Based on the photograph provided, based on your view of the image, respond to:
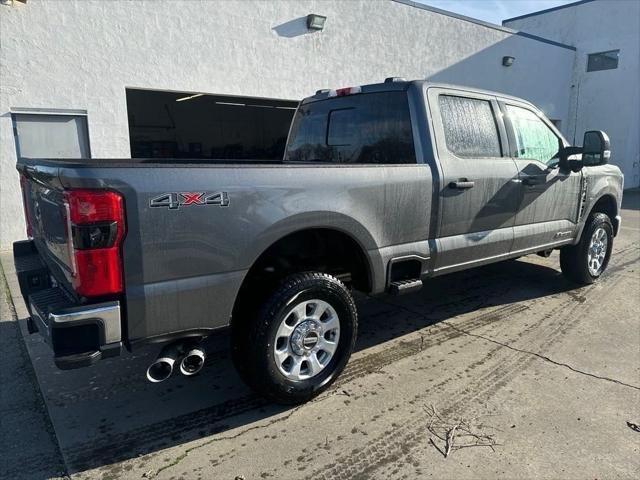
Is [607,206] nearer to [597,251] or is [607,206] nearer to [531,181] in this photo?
[597,251]

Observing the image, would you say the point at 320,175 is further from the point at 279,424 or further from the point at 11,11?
the point at 11,11

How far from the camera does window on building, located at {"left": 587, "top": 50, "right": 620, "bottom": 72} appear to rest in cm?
1788

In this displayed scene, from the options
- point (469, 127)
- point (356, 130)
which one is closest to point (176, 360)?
point (356, 130)

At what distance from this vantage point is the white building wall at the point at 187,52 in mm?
7172

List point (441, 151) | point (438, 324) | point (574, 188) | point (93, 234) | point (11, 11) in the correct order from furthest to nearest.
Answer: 1. point (11, 11)
2. point (574, 188)
3. point (438, 324)
4. point (441, 151)
5. point (93, 234)

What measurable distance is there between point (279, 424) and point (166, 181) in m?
1.64

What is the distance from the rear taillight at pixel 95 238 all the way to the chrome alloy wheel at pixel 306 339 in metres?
1.07

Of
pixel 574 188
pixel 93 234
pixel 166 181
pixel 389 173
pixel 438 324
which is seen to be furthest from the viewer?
pixel 574 188

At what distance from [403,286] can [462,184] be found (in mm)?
966

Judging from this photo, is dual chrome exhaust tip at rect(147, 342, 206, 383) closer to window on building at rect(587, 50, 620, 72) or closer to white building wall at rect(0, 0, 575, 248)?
white building wall at rect(0, 0, 575, 248)

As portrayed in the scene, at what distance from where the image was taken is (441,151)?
3684 millimetres

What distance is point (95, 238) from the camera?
2.17m

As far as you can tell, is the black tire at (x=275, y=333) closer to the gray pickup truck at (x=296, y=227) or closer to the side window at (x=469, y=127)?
the gray pickup truck at (x=296, y=227)

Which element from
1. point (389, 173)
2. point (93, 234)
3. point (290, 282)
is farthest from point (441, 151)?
point (93, 234)
